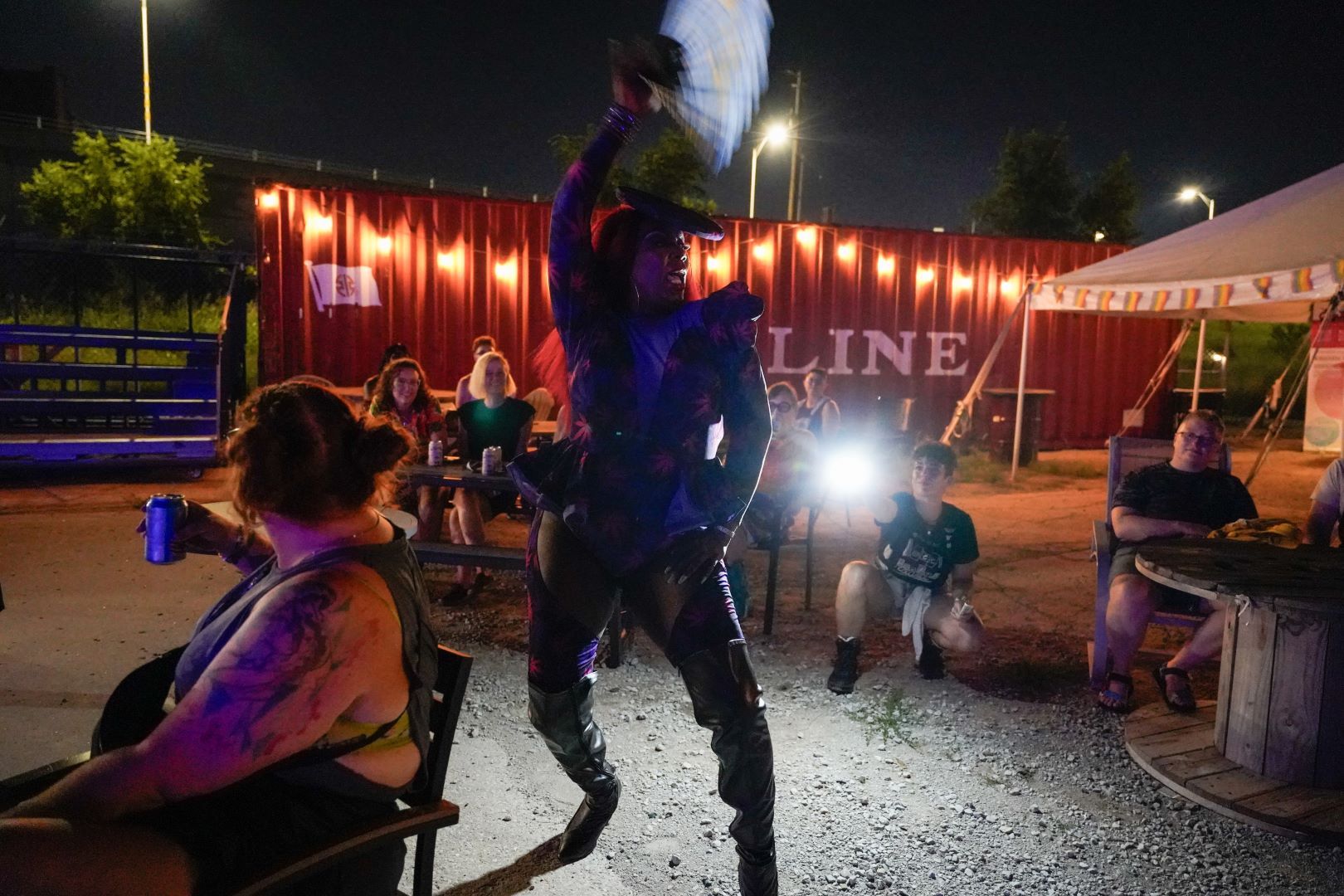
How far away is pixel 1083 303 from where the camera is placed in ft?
26.7

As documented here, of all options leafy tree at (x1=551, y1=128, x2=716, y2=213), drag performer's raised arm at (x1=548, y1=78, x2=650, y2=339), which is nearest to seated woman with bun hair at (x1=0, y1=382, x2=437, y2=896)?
drag performer's raised arm at (x1=548, y1=78, x2=650, y2=339)

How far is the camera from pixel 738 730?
2.12 metres

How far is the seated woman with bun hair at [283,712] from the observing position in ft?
3.91

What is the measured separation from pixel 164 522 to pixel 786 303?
1132cm

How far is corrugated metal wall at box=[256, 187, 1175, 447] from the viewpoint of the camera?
10.9 metres

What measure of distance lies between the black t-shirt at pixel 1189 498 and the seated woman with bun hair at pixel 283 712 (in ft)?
12.3

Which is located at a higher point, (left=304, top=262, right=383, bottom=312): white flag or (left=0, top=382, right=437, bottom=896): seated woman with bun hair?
(left=304, top=262, right=383, bottom=312): white flag

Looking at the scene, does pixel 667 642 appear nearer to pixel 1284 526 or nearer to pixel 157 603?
pixel 1284 526

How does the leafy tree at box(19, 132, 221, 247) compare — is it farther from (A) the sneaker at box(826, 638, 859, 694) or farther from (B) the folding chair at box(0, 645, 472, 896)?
(B) the folding chair at box(0, 645, 472, 896)

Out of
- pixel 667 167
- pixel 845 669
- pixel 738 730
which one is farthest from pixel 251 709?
pixel 667 167

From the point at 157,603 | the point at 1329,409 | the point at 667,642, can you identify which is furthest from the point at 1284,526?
the point at 1329,409

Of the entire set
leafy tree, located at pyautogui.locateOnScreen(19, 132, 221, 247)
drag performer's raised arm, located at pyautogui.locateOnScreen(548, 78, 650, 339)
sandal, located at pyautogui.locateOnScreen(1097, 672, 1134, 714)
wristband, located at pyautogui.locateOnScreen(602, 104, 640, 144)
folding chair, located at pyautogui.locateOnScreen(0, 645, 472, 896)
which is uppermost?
leafy tree, located at pyautogui.locateOnScreen(19, 132, 221, 247)

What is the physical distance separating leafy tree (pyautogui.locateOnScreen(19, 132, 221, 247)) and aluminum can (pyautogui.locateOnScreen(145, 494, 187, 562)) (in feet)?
69.4

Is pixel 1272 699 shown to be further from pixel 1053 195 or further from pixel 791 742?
pixel 1053 195
